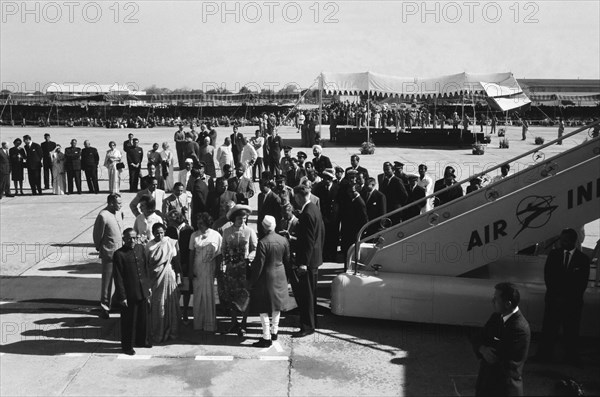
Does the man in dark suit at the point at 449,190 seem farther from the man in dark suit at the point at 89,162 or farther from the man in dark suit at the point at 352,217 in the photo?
the man in dark suit at the point at 89,162

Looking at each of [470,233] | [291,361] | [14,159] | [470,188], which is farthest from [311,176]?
[14,159]

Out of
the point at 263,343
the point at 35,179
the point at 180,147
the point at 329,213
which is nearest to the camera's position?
the point at 263,343

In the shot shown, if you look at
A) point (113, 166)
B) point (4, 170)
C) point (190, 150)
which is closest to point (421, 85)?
point (190, 150)

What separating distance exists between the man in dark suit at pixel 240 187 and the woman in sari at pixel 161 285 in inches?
123

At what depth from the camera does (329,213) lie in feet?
34.8

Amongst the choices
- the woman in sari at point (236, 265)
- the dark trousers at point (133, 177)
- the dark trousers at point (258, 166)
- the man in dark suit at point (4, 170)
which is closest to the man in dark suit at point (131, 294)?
the woman in sari at point (236, 265)

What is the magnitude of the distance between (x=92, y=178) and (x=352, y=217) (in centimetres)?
999

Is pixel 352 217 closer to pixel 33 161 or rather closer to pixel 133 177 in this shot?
pixel 133 177

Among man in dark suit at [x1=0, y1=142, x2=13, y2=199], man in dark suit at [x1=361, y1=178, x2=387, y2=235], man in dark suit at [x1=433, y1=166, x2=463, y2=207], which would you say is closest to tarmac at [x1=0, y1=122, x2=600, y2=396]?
man in dark suit at [x1=361, y1=178, x2=387, y2=235]

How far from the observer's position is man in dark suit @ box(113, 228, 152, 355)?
7.28 meters

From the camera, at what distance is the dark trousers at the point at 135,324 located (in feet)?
24.0

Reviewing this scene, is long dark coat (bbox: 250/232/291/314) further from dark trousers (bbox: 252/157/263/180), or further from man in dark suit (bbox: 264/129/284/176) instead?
dark trousers (bbox: 252/157/263/180)

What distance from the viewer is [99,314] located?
8586 mm

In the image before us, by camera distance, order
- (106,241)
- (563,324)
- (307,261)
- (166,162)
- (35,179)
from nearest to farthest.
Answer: (563,324)
(307,261)
(106,241)
(166,162)
(35,179)
